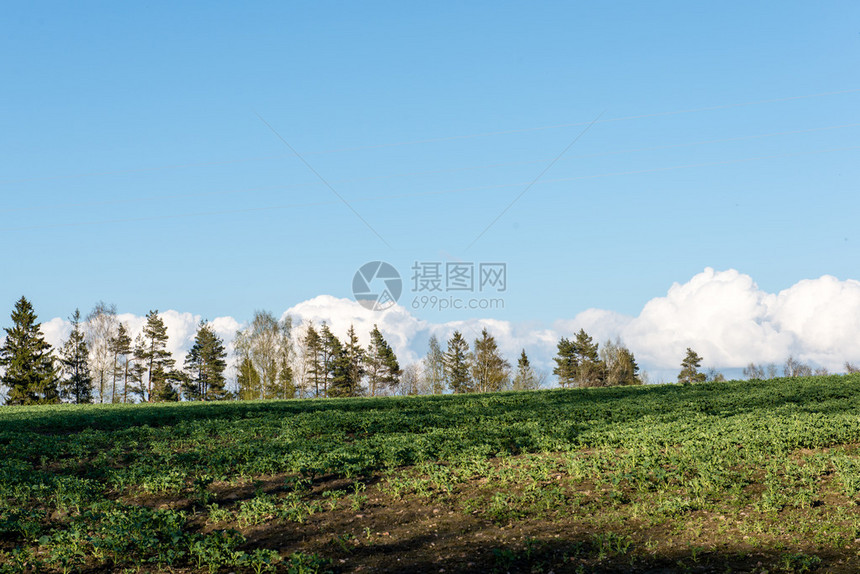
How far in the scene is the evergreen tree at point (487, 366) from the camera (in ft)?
282

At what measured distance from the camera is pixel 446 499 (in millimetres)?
12188

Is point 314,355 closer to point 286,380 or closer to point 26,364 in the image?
point 286,380

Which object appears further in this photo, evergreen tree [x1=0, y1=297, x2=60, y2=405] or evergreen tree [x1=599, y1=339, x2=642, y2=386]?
evergreen tree [x1=599, y1=339, x2=642, y2=386]

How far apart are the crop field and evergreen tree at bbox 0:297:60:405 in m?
52.3

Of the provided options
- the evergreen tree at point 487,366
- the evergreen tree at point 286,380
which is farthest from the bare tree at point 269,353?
the evergreen tree at point 487,366

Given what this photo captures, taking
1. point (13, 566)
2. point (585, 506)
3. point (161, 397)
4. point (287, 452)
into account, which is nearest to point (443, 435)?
point (287, 452)

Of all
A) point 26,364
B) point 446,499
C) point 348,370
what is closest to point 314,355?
point 348,370

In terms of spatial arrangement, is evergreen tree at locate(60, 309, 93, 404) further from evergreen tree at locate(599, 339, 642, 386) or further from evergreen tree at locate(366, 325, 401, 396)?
evergreen tree at locate(599, 339, 642, 386)

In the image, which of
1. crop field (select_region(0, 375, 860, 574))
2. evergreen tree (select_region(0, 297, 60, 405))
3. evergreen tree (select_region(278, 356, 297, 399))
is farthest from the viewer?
evergreen tree (select_region(278, 356, 297, 399))

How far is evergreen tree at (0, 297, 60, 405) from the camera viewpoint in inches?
2518

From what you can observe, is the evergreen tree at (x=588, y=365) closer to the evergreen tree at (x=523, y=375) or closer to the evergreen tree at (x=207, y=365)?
the evergreen tree at (x=523, y=375)

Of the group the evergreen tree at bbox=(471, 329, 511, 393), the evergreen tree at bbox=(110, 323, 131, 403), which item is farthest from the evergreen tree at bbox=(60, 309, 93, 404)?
the evergreen tree at bbox=(471, 329, 511, 393)

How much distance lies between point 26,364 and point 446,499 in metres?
67.2

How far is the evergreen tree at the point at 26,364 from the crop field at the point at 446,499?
52253 mm
